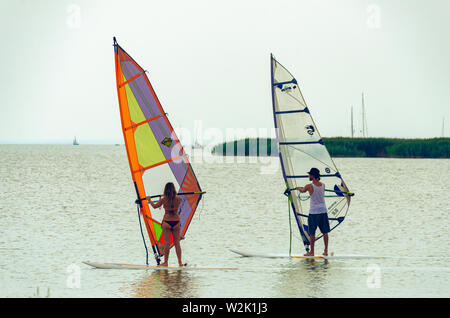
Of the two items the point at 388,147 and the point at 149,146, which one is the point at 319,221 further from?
the point at 388,147

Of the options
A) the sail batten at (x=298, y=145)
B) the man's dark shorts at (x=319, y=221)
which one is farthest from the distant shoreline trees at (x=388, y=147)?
the man's dark shorts at (x=319, y=221)

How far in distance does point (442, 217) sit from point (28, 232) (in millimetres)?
14614

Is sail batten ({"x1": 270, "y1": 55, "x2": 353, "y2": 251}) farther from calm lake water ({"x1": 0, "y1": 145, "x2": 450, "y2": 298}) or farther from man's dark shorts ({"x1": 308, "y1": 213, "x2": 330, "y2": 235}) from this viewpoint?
calm lake water ({"x1": 0, "y1": 145, "x2": 450, "y2": 298})

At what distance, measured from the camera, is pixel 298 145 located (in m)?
15.3

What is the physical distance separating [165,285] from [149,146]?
2907 mm

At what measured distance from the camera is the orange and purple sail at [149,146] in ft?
44.7

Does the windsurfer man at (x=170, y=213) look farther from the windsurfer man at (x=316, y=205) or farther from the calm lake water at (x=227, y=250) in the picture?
the windsurfer man at (x=316, y=205)

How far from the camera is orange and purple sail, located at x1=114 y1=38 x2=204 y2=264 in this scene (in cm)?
1362

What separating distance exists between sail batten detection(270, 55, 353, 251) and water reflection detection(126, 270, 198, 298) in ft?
10.6

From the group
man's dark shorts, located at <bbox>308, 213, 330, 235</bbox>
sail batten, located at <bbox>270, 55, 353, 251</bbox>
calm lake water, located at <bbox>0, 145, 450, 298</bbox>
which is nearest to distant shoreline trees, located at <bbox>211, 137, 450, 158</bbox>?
calm lake water, located at <bbox>0, 145, 450, 298</bbox>

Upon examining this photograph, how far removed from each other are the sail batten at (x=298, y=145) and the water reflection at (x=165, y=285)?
323 cm

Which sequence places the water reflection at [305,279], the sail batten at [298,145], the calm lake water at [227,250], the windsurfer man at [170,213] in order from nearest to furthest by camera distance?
the water reflection at [305,279] → the calm lake water at [227,250] → the windsurfer man at [170,213] → the sail batten at [298,145]
